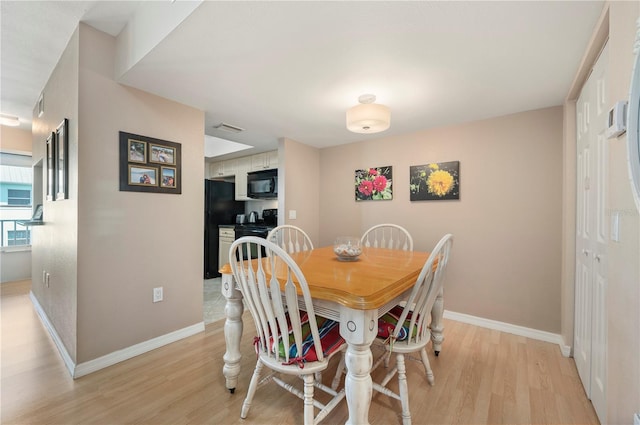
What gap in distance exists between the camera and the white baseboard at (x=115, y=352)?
5.70 feet

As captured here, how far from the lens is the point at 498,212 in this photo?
2494 millimetres

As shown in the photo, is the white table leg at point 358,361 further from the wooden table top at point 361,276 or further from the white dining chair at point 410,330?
the white dining chair at point 410,330

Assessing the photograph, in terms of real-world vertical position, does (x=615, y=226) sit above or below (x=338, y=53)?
below

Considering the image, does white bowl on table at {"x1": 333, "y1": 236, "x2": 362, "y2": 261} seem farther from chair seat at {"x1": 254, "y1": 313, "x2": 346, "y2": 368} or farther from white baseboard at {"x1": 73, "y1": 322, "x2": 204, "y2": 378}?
white baseboard at {"x1": 73, "y1": 322, "x2": 204, "y2": 378}

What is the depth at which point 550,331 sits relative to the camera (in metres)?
2.24

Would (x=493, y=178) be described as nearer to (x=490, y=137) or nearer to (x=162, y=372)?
(x=490, y=137)

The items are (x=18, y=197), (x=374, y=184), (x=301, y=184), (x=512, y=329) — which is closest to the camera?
(x=512, y=329)

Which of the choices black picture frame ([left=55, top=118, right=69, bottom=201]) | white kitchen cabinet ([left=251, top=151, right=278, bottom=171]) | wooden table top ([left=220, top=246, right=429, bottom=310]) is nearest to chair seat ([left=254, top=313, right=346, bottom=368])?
wooden table top ([left=220, top=246, right=429, bottom=310])

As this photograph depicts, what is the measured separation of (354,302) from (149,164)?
1972mm

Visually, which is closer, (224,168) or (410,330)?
(410,330)

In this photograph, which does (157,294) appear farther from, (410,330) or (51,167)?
(410,330)

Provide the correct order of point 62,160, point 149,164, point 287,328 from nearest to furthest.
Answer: point 287,328 < point 62,160 < point 149,164

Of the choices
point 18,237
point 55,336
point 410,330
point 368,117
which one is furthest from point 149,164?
point 18,237

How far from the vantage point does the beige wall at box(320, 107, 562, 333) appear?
2270mm
